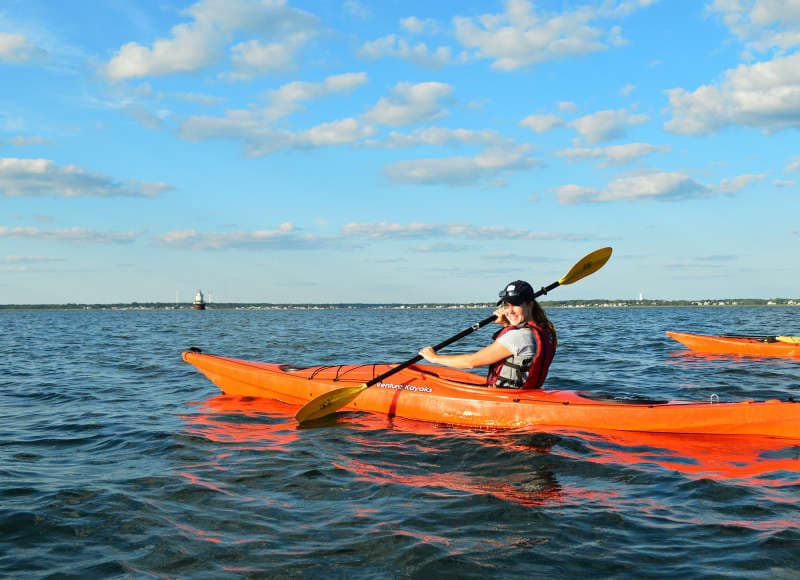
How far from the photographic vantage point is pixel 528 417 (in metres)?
7.25

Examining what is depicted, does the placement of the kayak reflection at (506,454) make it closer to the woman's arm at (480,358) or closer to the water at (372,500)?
the water at (372,500)

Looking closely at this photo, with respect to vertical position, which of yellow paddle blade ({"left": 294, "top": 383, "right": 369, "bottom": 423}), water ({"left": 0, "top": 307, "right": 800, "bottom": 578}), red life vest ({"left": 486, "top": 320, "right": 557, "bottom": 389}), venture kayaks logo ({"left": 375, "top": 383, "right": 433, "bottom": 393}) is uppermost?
red life vest ({"left": 486, "top": 320, "right": 557, "bottom": 389})

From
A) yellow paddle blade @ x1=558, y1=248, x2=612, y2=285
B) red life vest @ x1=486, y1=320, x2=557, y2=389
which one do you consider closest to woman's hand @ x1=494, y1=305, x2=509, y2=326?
red life vest @ x1=486, y1=320, x2=557, y2=389

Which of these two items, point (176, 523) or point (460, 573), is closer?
point (460, 573)

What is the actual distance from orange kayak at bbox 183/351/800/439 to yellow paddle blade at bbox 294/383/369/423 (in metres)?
0.38

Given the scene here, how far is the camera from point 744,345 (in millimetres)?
17156

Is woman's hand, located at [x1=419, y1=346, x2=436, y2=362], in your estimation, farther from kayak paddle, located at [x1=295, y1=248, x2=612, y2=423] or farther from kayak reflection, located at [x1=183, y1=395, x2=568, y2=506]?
kayak reflection, located at [x1=183, y1=395, x2=568, y2=506]

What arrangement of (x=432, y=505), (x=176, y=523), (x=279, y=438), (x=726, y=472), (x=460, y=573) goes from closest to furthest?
(x=460, y=573), (x=176, y=523), (x=432, y=505), (x=726, y=472), (x=279, y=438)

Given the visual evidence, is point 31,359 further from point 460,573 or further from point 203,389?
point 460,573

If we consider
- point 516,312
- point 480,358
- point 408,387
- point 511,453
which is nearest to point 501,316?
point 516,312

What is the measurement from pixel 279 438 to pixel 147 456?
4.73ft

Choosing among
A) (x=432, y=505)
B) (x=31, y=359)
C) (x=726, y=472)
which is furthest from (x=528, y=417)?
(x=31, y=359)

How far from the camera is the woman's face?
6945 millimetres

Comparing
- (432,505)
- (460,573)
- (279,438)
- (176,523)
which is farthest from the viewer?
(279,438)
